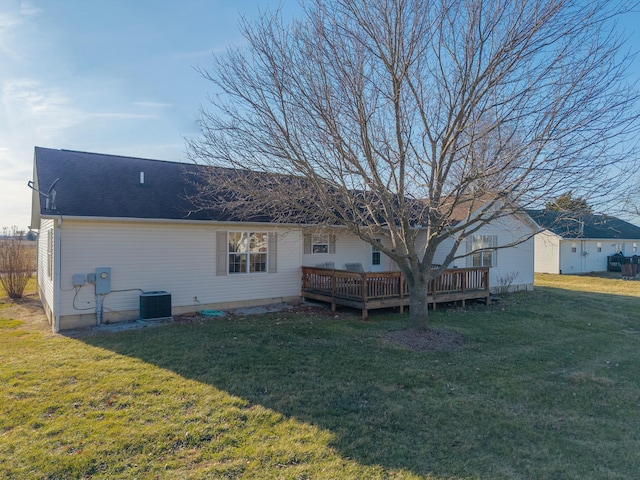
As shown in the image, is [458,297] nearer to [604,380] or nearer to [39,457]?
[604,380]

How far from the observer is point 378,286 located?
426 inches

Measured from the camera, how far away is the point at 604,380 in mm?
5809

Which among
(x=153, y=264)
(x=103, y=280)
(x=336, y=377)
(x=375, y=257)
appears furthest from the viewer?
(x=375, y=257)

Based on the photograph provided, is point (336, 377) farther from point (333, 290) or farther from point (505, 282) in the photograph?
point (505, 282)

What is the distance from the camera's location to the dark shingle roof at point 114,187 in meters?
9.20

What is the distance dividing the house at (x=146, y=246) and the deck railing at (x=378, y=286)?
906 millimetres

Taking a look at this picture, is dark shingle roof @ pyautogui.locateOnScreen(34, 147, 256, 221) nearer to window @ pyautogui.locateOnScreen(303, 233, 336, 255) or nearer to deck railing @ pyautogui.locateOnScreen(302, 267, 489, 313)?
window @ pyautogui.locateOnScreen(303, 233, 336, 255)

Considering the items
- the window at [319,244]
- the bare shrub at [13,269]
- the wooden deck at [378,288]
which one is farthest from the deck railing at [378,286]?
the bare shrub at [13,269]

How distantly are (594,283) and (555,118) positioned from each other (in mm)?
18291

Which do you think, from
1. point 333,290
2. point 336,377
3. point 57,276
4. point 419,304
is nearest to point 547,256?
point 333,290

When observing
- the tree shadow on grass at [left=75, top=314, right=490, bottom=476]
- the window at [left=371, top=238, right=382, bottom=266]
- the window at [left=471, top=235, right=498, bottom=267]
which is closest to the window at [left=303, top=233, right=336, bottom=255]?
the window at [left=371, top=238, right=382, bottom=266]

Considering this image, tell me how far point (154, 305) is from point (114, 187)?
3.51m

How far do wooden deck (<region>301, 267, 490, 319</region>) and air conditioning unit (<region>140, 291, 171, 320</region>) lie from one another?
4.23 m

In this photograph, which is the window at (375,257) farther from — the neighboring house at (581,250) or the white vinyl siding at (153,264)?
the neighboring house at (581,250)
